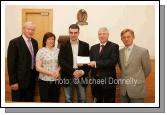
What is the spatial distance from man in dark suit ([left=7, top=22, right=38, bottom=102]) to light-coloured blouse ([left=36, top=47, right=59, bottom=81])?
3.6 inches

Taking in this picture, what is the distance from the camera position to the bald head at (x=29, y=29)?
2975mm

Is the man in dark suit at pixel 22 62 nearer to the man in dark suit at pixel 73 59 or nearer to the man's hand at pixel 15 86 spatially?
the man's hand at pixel 15 86

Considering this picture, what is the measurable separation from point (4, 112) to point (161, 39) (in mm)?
2012

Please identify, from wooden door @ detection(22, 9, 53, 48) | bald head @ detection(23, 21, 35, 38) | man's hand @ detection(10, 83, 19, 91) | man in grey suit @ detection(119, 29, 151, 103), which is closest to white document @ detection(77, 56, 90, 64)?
man in grey suit @ detection(119, 29, 151, 103)

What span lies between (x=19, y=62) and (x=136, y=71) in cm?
134

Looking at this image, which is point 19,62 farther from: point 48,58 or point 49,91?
point 49,91

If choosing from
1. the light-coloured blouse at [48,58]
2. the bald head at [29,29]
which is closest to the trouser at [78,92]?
the light-coloured blouse at [48,58]

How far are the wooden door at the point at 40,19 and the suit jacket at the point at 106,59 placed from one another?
595 mm

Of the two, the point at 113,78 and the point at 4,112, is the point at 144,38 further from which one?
the point at 4,112

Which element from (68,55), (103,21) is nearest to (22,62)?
(68,55)

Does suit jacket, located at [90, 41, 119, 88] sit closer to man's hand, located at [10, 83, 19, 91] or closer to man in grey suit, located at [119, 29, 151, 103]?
man in grey suit, located at [119, 29, 151, 103]

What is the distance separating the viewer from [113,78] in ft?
9.75

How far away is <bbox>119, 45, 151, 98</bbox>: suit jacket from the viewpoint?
2.91 m

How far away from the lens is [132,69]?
116 inches
